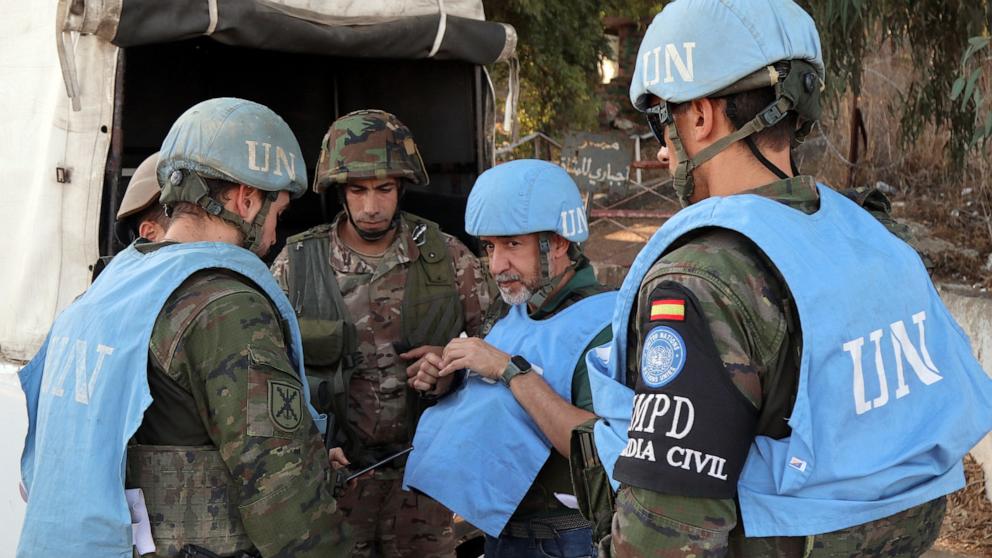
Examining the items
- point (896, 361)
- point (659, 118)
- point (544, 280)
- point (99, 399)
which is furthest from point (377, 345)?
point (896, 361)

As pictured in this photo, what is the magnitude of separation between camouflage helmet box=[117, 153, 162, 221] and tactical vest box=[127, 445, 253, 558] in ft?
2.76

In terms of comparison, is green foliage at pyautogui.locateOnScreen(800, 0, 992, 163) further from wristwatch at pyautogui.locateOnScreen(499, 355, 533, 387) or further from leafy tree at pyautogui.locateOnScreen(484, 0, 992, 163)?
wristwatch at pyautogui.locateOnScreen(499, 355, 533, 387)

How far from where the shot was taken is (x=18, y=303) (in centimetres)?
344

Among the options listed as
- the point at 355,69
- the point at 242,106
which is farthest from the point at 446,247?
the point at 355,69

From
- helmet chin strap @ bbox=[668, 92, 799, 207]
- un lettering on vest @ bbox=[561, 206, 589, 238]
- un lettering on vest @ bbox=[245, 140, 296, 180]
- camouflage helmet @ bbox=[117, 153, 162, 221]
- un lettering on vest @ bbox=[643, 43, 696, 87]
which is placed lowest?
un lettering on vest @ bbox=[561, 206, 589, 238]

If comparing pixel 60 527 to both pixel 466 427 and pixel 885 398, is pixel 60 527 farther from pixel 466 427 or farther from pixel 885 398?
pixel 885 398

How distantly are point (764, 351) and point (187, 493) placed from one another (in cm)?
127

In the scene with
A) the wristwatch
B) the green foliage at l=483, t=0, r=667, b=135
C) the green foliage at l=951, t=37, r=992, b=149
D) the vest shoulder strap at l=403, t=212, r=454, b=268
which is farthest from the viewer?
the green foliage at l=483, t=0, r=667, b=135

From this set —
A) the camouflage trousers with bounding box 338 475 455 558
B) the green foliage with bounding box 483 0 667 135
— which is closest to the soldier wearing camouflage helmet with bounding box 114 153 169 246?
the camouflage trousers with bounding box 338 475 455 558

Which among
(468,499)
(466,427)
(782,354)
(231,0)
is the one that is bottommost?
(468,499)

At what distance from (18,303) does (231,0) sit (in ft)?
4.35

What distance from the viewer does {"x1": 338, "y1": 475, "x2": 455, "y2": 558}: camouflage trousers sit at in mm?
3389

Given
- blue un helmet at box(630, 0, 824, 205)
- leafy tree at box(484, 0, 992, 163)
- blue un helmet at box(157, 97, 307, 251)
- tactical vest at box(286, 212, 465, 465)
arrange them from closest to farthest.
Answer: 1. blue un helmet at box(630, 0, 824, 205)
2. blue un helmet at box(157, 97, 307, 251)
3. tactical vest at box(286, 212, 465, 465)
4. leafy tree at box(484, 0, 992, 163)

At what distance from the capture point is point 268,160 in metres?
2.26
